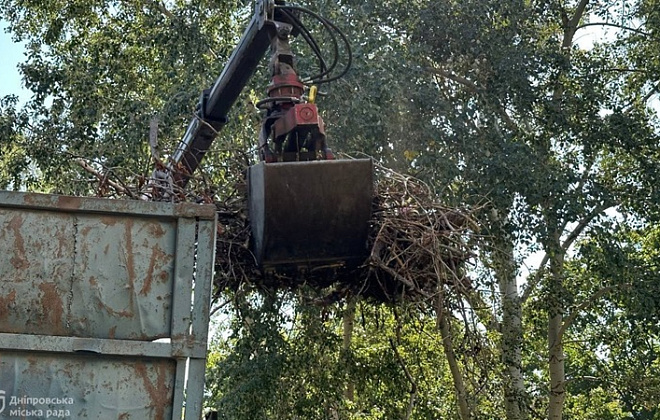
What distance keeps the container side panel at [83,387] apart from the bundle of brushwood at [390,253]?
92.7 inches

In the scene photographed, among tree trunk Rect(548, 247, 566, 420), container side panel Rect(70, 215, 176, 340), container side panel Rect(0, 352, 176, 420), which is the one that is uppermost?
tree trunk Rect(548, 247, 566, 420)

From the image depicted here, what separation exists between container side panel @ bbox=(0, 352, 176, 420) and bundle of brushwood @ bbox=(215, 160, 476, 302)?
2354 mm

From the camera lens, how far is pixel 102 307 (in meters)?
3.72

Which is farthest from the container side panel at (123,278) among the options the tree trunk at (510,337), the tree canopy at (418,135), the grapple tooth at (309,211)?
the tree trunk at (510,337)

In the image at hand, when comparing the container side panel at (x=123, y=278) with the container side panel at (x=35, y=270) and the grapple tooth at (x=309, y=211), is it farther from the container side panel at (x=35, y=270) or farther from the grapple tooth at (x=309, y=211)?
the grapple tooth at (x=309, y=211)

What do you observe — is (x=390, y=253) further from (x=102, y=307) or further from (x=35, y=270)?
(x=35, y=270)

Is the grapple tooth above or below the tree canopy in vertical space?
below

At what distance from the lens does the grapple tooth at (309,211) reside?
554 centimetres

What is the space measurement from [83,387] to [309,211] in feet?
7.40

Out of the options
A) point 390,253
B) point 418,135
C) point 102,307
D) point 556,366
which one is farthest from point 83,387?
point 556,366

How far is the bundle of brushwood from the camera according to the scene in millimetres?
6070

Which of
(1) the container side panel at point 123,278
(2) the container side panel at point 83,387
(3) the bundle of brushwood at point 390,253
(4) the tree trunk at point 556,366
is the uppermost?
(4) the tree trunk at point 556,366

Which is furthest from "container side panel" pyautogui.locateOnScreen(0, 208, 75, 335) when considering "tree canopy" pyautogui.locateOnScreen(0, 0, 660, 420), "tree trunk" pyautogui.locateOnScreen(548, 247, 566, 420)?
"tree trunk" pyautogui.locateOnScreen(548, 247, 566, 420)

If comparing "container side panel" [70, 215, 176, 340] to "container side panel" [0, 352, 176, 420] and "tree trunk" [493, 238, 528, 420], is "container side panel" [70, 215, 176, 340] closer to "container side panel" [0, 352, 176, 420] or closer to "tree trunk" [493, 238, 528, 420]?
"container side panel" [0, 352, 176, 420]
